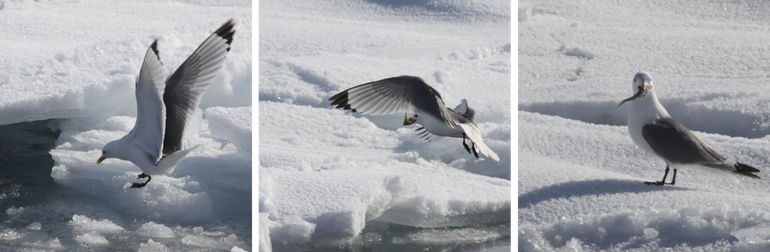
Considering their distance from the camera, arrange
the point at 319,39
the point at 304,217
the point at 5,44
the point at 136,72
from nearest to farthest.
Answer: the point at 304,217 → the point at 136,72 → the point at 5,44 → the point at 319,39

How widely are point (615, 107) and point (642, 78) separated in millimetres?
302

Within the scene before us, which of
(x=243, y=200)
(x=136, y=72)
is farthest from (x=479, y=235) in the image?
(x=136, y=72)

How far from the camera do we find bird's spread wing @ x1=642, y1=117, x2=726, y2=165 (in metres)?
1.51

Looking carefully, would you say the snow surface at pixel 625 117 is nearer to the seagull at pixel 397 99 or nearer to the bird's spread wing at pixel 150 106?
the seagull at pixel 397 99

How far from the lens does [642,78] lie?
5.30ft

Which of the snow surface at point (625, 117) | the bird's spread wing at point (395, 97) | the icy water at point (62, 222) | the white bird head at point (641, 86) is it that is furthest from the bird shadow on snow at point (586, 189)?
the icy water at point (62, 222)

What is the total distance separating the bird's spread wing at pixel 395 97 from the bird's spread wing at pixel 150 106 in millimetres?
501

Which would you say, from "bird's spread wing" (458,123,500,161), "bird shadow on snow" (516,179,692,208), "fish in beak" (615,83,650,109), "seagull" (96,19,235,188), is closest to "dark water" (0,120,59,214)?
"seagull" (96,19,235,188)

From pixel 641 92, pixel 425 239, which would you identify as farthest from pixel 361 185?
pixel 641 92

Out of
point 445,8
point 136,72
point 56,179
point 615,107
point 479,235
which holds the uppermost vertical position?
point 445,8

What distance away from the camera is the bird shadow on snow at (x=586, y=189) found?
5.09 ft

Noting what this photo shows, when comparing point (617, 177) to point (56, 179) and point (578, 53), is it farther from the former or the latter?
point (56, 179)

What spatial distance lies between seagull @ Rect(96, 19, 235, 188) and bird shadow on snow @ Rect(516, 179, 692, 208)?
963 mm

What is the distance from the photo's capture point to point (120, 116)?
77.8 inches
